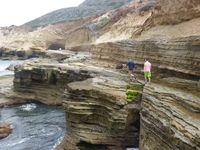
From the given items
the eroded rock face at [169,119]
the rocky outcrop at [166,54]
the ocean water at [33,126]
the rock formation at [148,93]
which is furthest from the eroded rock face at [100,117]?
the ocean water at [33,126]

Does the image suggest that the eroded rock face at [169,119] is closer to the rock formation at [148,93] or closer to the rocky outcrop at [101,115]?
the rock formation at [148,93]

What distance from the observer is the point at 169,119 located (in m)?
20.5

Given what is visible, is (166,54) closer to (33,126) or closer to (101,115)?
(101,115)

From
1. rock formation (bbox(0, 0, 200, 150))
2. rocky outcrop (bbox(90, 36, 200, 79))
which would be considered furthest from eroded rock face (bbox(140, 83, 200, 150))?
rocky outcrop (bbox(90, 36, 200, 79))

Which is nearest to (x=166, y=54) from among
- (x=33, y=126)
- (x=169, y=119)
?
(x=169, y=119)

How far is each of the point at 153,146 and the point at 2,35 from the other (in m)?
146

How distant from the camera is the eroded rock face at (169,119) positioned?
18103 millimetres

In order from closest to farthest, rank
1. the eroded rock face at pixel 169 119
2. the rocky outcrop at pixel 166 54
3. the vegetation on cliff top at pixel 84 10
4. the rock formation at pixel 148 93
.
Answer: the eroded rock face at pixel 169 119, the rock formation at pixel 148 93, the rocky outcrop at pixel 166 54, the vegetation on cliff top at pixel 84 10

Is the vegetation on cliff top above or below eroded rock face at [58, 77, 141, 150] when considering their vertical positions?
above

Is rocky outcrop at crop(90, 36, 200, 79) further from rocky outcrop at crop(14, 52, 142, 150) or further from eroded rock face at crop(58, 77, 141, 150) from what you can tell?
eroded rock face at crop(58, 77, 141, 150)

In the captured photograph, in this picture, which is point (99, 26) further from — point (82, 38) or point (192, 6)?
point (192, 6)

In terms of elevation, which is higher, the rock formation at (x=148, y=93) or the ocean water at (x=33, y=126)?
the rock formation at (x=148, y=93)

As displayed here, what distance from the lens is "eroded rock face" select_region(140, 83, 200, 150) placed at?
18.1m

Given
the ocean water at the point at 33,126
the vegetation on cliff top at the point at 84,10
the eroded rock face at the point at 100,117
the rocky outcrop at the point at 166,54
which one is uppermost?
the vegetation on cliff top at the point at 84,10
